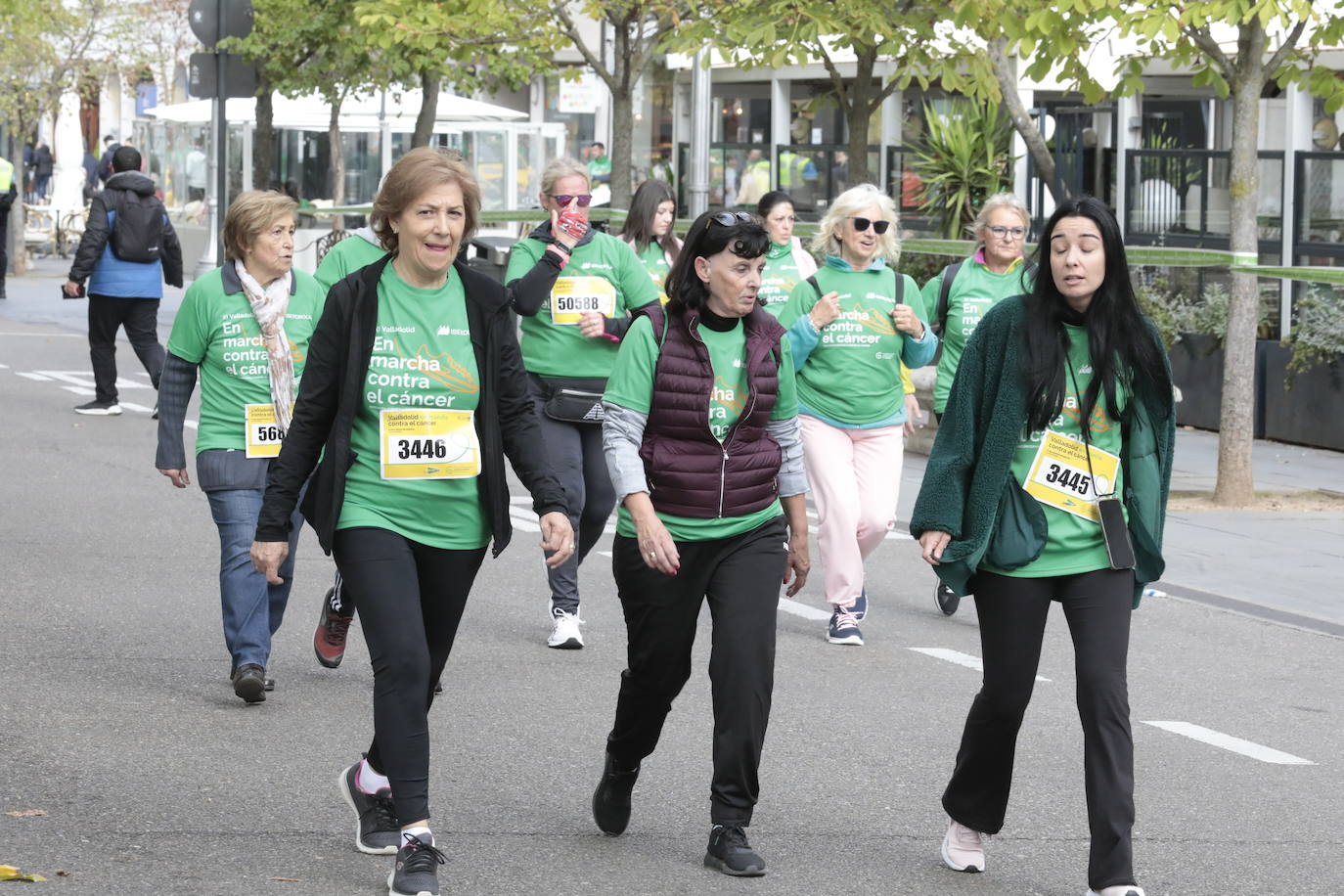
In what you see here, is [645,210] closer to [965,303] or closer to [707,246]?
[965,303]

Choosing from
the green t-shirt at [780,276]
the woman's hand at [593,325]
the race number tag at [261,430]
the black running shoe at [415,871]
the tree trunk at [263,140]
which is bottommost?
the black running shoe at [415,871]

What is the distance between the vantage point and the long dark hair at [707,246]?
5.55 meters

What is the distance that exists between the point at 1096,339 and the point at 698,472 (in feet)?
3.42

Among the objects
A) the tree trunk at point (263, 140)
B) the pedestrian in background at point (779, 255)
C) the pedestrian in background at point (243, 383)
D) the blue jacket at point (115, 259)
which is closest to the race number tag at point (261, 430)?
the pedestrian in background at point (243, 383)

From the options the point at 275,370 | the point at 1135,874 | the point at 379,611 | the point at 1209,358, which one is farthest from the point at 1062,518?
the point at 1209,358

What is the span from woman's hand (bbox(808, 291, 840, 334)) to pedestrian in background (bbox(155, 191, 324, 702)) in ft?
6.80

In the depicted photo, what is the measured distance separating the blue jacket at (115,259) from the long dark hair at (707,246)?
11.0 meters

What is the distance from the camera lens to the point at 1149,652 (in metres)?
8.91

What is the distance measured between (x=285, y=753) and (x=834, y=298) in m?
2.95

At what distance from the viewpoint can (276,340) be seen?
294 inches

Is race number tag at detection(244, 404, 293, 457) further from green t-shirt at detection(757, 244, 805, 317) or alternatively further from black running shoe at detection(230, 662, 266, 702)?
green t-shirt at detection(757, 244, 805, 317)

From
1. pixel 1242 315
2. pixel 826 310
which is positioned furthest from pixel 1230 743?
pixel 1242 315

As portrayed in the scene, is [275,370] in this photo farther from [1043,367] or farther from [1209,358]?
[1209,358]

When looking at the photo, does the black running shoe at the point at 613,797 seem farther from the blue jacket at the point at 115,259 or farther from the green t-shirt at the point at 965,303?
the blue jacket at the point at 115,259
